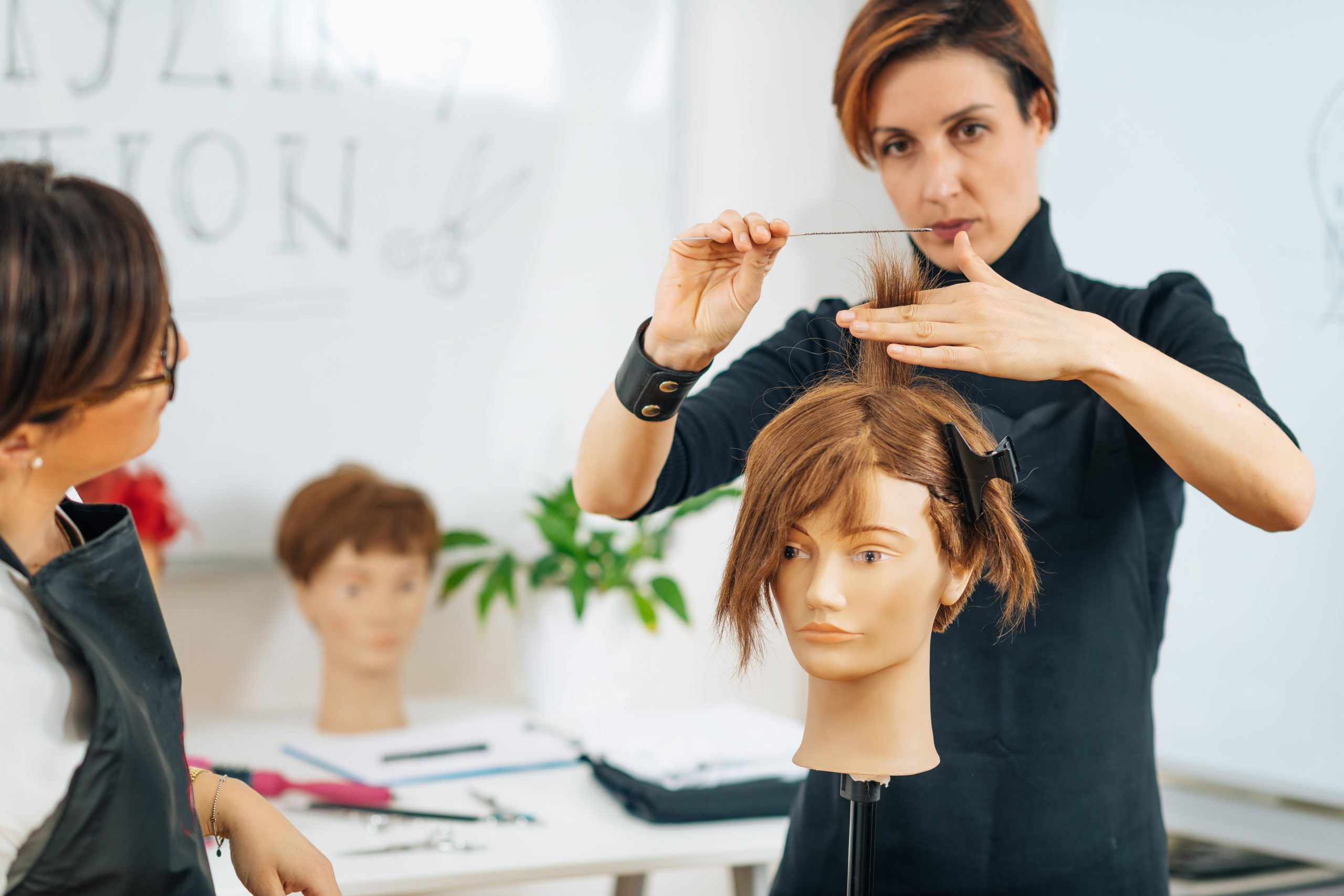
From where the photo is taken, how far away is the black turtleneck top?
1.03 meters

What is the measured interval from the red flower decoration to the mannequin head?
19 cm

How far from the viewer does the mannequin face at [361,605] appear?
1.86 metres

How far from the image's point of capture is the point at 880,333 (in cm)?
83

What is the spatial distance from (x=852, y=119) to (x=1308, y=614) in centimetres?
108

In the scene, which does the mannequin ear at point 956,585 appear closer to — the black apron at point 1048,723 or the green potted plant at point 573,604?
the black apron at point 1048,723

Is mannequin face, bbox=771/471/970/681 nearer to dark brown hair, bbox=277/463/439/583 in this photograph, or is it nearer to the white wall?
dark brown hair, bbox=277/463/439/583

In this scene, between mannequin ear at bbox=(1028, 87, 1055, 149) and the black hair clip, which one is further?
mannequin ear at bbox=(1028, 87, 1055, 149)

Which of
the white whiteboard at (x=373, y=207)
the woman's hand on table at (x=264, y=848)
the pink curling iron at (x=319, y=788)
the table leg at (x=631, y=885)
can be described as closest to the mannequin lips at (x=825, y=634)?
the woman's hand on table at (x=264, y=848)

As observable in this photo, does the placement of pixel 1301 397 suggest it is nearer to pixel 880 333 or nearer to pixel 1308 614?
pixel 1308 614

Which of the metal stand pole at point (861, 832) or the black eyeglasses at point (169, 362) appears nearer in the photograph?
the black eyeglasses at point (169, 362)

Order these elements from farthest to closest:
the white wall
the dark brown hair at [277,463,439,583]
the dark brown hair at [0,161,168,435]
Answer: the white wall < the dark brown hair at [277,463,439,583] < the dark brown hair at [0,161,168,435]

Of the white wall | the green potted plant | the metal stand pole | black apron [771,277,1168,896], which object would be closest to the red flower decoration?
the green potted plant

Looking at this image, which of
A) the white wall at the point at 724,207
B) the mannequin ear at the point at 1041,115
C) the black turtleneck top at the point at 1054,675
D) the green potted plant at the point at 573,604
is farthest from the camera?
the white wall at the point at 724,207

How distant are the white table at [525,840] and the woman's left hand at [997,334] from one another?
84cm
